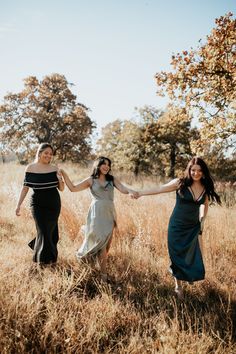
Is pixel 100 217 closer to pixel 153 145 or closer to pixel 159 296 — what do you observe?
pixel 159 296

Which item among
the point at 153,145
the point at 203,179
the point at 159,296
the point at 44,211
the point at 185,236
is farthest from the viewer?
the point at 153,145

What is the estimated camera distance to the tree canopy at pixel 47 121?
83.2 ft

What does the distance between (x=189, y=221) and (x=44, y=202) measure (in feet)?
6.92

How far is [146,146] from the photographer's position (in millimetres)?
21078

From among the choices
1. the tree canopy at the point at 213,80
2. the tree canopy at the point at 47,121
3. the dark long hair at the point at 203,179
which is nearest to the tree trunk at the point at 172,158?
the tree canopy at the point at 47,121

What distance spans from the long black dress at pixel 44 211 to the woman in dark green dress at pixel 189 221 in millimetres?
1695

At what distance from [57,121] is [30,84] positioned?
453 cm

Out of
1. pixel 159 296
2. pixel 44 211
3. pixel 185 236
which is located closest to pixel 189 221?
pixel 185 236

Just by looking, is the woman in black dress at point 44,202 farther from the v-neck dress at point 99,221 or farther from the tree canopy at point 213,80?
the tree canopy at point 213,80

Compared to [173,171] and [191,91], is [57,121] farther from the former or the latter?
[191,91]

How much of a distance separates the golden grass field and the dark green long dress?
381mm

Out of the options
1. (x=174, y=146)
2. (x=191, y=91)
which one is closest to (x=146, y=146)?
(x=174, y=146)

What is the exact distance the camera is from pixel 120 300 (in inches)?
132

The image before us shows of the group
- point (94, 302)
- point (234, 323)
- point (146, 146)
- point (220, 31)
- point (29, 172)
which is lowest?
point (234, 323)
